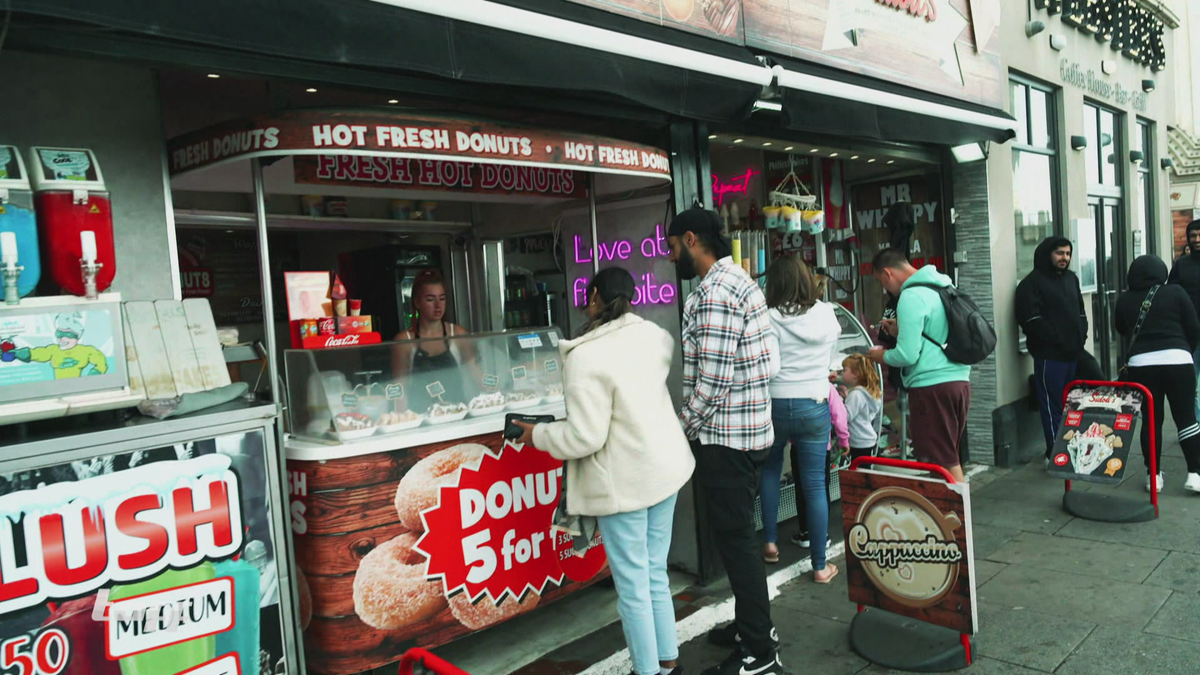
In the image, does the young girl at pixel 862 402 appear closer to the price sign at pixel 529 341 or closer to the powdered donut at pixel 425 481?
the price sign at pixel 529 341

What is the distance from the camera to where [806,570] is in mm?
4863

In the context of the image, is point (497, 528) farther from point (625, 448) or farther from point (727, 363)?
point (727, 363)

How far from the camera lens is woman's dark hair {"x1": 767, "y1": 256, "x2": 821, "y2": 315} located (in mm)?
4406

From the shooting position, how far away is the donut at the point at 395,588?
347 centimetres

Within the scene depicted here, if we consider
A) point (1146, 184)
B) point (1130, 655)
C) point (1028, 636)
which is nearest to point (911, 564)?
point (1028, 636)

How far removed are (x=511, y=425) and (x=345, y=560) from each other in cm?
91

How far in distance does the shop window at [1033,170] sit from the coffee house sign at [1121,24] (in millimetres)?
834

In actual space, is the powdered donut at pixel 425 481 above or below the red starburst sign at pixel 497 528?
above

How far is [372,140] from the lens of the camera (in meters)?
3.26

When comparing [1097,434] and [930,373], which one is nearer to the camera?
[930,373]

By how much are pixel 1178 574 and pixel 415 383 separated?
419cm

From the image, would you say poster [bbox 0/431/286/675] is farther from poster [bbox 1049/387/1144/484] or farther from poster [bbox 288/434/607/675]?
poster [bbox 1049/387/1144/484]

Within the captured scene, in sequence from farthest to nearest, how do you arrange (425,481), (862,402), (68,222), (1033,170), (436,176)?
(1033,170) → (862,402) → (436,176) → (425,481) → (68,222)

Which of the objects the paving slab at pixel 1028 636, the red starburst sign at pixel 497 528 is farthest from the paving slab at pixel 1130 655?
the red starburst sign at pixel 497 528
